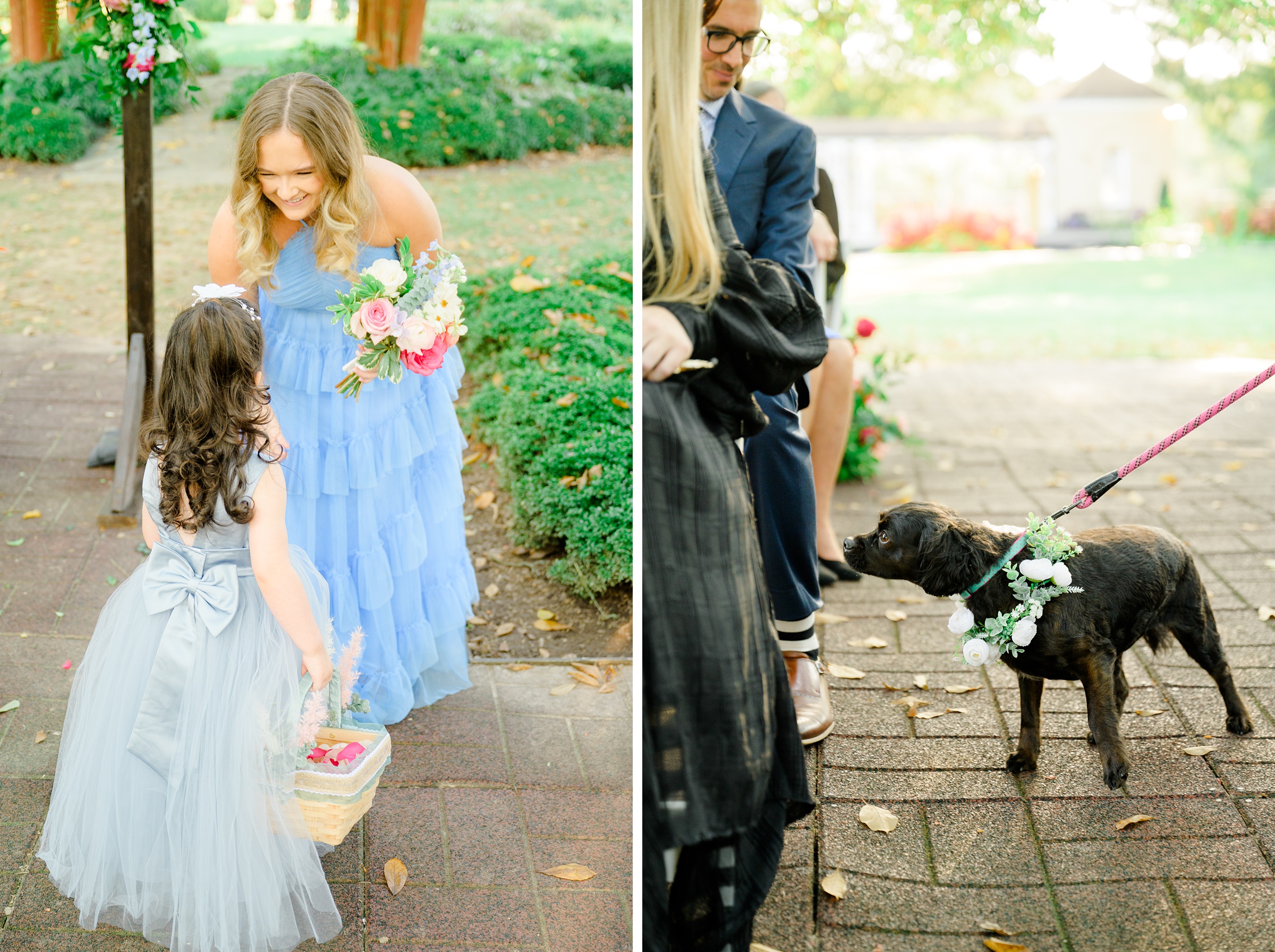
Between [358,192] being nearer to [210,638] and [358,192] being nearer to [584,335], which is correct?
[210,638]

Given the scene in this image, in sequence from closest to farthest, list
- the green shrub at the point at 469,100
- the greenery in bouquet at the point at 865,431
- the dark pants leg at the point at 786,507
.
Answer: the dark pants leg at the point at 786,507 < the greenery in bouquet at the point at 865,431 < the green shrub at the point at 469,100

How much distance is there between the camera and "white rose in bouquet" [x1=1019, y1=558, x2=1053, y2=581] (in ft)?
8.77

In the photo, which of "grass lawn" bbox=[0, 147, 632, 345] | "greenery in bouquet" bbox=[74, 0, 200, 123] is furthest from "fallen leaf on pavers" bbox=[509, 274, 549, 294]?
"greenery in bouquet" bbox=[74, 0, 200, 123]

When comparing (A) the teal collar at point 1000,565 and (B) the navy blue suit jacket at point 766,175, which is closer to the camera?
(B) the navy blue suit jacket at point 766,175

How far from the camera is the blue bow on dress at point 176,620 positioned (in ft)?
7.55

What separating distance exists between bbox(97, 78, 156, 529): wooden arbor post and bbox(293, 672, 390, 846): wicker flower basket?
2.48 m

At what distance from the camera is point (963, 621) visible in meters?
2.78

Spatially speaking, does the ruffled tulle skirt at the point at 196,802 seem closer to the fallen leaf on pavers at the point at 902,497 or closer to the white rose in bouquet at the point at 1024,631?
the white rose in bouquet at the point at 1024,631

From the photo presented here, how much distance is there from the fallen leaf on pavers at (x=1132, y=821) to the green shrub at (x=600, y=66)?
1094cm

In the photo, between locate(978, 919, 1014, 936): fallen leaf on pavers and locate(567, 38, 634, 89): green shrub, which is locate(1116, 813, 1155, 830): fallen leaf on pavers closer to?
locate(978, 919, 1014, 936): fallen leaf on pavers

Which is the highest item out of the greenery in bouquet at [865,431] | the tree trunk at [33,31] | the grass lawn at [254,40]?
the grass lawn at [254,40]

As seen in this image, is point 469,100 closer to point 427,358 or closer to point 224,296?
point 427,358

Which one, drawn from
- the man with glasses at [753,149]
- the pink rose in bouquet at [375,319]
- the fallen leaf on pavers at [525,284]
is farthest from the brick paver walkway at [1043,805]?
the fallen leaf on pavers at [525,284]

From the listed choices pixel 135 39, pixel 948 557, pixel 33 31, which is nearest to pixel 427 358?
pixel 948 557
